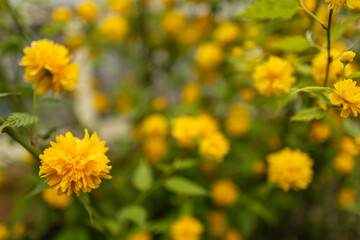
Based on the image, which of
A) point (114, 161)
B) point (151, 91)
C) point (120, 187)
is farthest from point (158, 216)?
point (151, 91)

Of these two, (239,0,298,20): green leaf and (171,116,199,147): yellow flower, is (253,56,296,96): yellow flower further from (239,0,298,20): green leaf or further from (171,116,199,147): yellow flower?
(171,116,199,147): yellow flower

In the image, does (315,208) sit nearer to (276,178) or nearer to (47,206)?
(276,178)

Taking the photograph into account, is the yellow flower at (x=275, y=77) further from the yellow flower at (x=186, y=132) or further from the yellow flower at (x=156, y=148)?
the yellow flower at (x=156, y=148)

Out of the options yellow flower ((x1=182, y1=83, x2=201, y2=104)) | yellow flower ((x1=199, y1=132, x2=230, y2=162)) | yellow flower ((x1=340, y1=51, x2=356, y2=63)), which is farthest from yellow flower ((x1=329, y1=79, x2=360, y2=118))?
yellow flower ((x1=182, y1=83, x2=201, y2=104))

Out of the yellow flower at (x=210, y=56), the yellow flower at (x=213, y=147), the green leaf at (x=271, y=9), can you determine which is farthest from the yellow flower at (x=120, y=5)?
the green leaf at (x=271, y=9)

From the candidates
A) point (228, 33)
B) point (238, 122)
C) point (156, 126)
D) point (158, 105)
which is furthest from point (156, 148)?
point (228, 33)

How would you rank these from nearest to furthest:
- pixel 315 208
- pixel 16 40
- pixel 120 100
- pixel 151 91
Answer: pixel 16 40, pixel 315 208, pixel 151 91, pixel 120 100
